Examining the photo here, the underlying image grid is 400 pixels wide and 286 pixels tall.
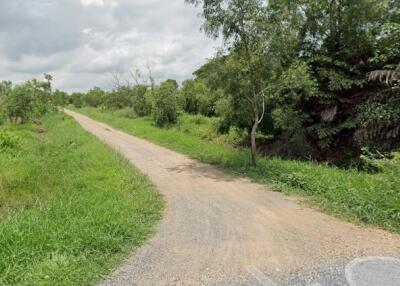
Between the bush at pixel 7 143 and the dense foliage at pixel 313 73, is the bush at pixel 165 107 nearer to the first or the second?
the dense foliage at pixel 313 73

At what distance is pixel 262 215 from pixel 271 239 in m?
1.28

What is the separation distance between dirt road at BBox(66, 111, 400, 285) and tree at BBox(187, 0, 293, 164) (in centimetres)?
401

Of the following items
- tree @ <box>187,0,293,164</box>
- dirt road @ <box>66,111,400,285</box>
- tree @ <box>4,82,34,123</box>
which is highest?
tree @ <box>187,0,293,164</box>

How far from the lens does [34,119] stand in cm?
3662

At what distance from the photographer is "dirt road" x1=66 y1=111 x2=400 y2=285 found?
468cm

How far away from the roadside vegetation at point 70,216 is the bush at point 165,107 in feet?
42.0

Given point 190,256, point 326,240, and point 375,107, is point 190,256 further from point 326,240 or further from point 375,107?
point 375,107

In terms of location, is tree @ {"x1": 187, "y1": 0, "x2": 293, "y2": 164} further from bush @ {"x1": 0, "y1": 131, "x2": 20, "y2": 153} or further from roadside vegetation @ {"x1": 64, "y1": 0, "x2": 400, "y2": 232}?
bush @ {"x1": 0, "y1": 131, "x2": 20, "y2": 153}

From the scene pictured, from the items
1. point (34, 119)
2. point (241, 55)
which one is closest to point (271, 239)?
point (241, 55)

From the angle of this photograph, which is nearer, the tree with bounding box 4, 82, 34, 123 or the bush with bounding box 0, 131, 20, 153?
the bush with bounding box 0, 131, 20, 153

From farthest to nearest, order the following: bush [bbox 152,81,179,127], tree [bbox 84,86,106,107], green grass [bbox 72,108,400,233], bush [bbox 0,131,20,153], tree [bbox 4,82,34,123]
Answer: tree [bbox 84,86,106,107] < tree [bbox 4,82,34,123] < bush [bbox 152,81,179,127] < bush [bbox 0,131,20,153] < green grass [bbox 72,108,400,233]

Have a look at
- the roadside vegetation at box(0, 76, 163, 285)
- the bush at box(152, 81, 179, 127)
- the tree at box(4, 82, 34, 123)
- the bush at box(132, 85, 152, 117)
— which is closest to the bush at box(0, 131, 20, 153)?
the roadside vegetation at box(0, 76, 163, 285)

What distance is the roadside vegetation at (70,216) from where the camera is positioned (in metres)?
4.73

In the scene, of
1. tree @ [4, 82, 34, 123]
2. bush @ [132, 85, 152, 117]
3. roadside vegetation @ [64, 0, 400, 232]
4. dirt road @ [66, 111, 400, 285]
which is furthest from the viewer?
bush @ [132, 85, 152, 117]
